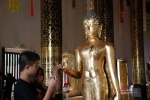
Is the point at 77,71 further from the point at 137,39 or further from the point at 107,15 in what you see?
the point at 137,39

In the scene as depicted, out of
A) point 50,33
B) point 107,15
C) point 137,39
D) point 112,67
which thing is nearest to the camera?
point 112,67

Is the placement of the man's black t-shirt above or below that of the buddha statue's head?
below

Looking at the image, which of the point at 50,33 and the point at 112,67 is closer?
the point at 112,67

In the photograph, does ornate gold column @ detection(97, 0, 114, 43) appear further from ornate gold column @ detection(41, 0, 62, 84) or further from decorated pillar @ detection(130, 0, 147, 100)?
decorated pillar @ detection(130, 0, 147, 100)

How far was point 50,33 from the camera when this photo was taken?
4.97 m

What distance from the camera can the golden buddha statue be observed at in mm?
3014

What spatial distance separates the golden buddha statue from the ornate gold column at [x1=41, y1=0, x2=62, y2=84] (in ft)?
6.13

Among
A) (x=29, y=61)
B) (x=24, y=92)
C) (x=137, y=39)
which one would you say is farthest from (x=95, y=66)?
(x=137, y=39)

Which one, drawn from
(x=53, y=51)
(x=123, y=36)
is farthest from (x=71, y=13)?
(x=53, y=51)

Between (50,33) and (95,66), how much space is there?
207 cm

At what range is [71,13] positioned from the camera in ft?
32.7

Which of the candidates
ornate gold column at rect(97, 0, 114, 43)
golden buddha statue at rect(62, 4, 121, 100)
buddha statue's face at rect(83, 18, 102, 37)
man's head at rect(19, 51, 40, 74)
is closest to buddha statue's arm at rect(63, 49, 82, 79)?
golden buddha statue at rect(62, 4, 121, 100)

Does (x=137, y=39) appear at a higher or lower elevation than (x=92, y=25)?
higher

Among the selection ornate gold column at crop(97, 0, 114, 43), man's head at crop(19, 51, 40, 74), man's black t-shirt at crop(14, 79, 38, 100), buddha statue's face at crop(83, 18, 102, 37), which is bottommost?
man's black t-shirt at crop(14, 79, 38, 100)
